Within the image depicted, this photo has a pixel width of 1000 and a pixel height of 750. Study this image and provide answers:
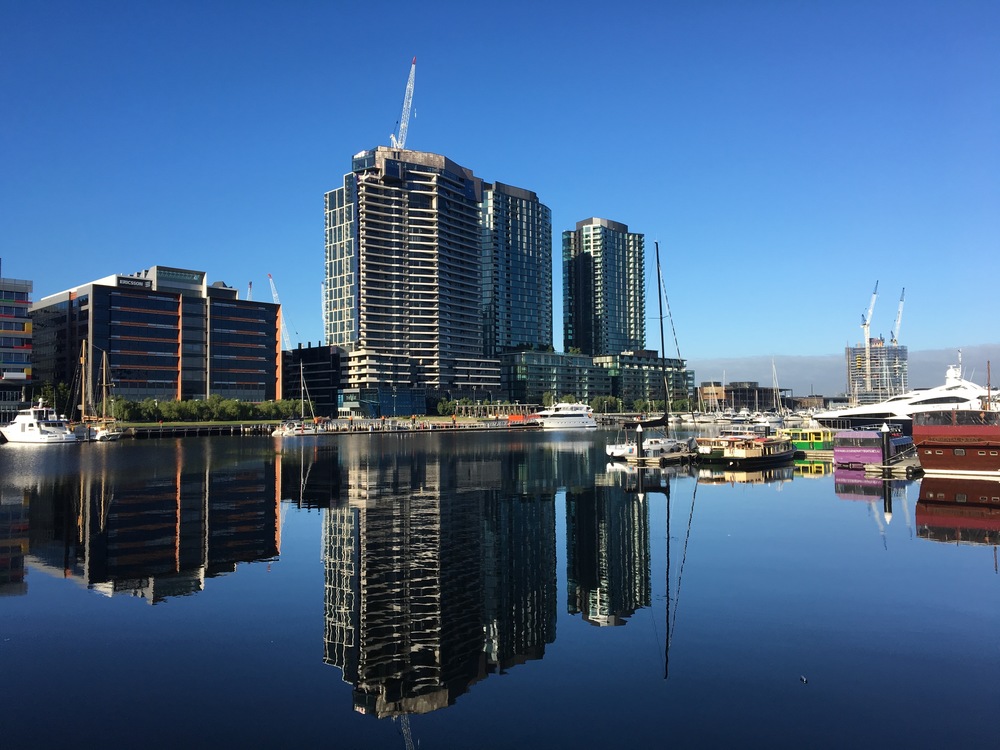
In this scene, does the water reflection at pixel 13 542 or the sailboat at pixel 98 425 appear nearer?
the water reflection at pixel 13 542

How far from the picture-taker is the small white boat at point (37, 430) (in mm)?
153750

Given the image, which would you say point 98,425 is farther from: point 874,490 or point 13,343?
point 874,490

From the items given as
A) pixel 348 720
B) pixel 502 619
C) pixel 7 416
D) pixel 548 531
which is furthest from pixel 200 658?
pixel 7 416

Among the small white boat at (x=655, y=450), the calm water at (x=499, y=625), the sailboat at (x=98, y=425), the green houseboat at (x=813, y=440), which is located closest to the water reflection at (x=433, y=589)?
the calm water at (x=499, y=625)

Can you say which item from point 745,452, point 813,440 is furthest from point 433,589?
point 813,440

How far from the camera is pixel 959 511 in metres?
52.4

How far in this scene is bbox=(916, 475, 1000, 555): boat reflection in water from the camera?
43906 millimetres

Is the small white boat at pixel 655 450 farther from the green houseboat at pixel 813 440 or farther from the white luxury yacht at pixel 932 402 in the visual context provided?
the white luxury yacht at pixel 932 402

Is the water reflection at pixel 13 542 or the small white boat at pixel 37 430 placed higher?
the small white boat at pixel 37 430

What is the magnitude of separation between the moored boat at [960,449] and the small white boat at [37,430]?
16094 cm

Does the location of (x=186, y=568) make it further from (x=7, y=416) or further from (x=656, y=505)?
(x=7, y=416)

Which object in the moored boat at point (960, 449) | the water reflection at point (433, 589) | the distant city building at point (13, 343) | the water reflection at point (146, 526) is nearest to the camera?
A: the water reflection at point (433, 589)

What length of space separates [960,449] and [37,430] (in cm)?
16706

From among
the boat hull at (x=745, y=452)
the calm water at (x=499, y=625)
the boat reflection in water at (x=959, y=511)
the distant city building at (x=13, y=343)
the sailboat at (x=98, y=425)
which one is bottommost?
the calm water at (x=499, y=625)
